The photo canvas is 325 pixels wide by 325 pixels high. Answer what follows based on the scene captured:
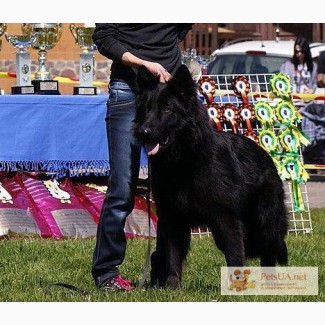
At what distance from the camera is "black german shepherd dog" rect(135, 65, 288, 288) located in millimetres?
5934

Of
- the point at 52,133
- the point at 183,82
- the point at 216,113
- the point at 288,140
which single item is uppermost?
the point at 183,82

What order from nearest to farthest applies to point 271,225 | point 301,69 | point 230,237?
point 230,237 < point 271,225 < point 301,69

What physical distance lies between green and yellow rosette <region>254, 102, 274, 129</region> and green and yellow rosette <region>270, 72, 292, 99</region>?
0.52 feet

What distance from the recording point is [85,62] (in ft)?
32.4

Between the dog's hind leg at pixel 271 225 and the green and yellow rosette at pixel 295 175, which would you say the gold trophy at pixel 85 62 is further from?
the dog's hind leg at pixel 271 225

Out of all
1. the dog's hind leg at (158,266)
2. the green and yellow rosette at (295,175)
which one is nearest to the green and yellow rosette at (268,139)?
the green and yellow rosette at (295,175)

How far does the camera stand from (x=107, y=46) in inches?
245

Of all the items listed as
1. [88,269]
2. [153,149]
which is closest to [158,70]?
[153,149]

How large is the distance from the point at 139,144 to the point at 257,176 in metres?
0.92

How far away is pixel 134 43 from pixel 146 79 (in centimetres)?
37

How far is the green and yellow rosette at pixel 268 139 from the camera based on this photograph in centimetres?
958

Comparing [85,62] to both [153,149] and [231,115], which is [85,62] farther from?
[153,149]

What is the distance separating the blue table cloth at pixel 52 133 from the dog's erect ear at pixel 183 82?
305cm

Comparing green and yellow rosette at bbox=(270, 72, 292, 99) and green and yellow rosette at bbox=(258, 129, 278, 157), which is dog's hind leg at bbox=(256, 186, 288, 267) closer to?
green and yellow rosette at bbox=(258, 129, 278, 157)
